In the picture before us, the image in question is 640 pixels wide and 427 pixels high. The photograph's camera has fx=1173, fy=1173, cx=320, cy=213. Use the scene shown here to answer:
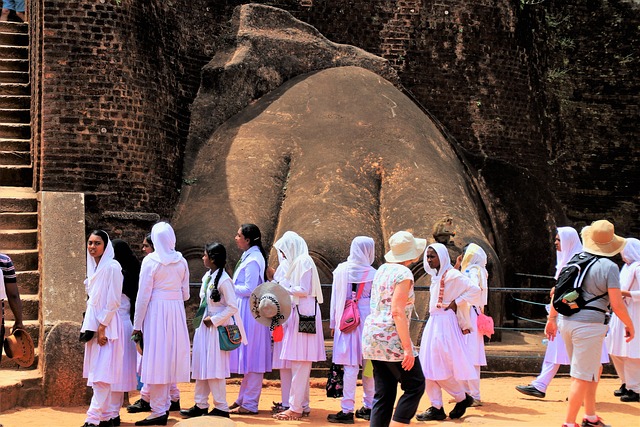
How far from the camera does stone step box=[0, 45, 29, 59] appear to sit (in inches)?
637

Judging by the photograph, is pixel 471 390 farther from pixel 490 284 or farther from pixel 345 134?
pixel 345 134

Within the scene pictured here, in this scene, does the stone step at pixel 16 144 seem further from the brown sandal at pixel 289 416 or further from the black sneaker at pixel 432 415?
the black sneaker at pixel 432 415

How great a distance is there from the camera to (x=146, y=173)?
51.3 ft

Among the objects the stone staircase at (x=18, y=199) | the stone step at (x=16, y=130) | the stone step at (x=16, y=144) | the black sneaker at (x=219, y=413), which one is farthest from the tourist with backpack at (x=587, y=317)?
the stone step at (x=16, y=130)

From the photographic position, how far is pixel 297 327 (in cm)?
1067

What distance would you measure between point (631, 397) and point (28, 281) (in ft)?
20.6

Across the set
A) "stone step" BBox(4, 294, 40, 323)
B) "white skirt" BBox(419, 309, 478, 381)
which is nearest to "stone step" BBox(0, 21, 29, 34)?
"stone step" BBox(4, 294, 40, 323)

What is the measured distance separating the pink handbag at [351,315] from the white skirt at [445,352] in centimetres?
67

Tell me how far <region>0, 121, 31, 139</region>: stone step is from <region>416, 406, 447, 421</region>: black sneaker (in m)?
7.31

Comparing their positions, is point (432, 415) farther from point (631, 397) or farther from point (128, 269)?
point (128, 269)

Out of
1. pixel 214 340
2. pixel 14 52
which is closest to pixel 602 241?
pixel 214 340

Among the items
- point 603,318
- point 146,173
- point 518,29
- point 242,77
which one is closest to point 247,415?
point 603,318

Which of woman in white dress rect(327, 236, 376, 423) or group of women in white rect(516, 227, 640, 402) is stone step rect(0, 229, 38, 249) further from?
group of women in white rect(516, 227, 640, 402)

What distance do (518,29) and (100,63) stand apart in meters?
8.43
